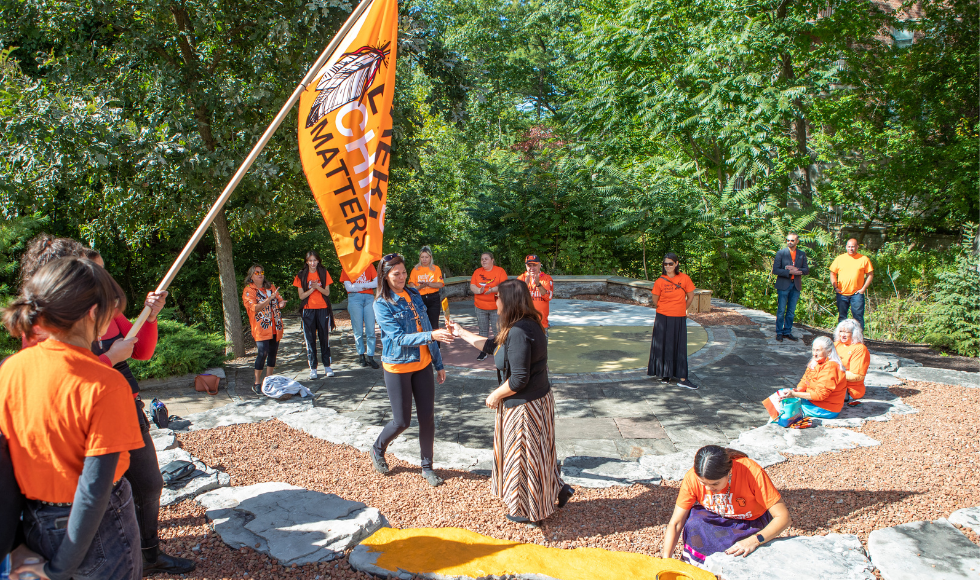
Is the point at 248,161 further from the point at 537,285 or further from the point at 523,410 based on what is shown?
the point at 537,285

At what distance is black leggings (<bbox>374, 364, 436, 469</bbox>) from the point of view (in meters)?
4.44

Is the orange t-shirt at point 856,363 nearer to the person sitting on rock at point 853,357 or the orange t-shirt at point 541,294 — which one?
the person sitting on rock at point 853,357

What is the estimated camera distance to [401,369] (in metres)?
4.41

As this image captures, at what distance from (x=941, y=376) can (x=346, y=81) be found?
813 centimetres

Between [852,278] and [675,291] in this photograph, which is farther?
[852,278]

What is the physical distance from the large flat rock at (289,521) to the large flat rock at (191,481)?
13cm

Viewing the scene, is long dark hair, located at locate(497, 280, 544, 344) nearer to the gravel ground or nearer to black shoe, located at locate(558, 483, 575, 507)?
black shoe, located at locate(558, 483, 575, 507)

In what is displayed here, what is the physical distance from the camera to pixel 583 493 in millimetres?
4445

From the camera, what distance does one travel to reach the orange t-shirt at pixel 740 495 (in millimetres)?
3211

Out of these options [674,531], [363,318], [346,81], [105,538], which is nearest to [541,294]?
[363,318]

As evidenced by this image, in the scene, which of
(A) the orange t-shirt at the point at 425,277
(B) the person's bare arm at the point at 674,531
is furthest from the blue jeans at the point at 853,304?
(B) the person's bare arm at the point at 674,531

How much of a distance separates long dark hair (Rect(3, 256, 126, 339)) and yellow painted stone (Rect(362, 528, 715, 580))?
2015 millimetres

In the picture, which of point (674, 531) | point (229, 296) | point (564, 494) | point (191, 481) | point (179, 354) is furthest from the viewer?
point (229, 296)

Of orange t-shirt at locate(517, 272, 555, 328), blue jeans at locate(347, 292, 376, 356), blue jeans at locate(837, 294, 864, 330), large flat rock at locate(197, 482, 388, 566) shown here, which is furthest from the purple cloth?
blue jeans at locate(837, 294, 864, 330)
